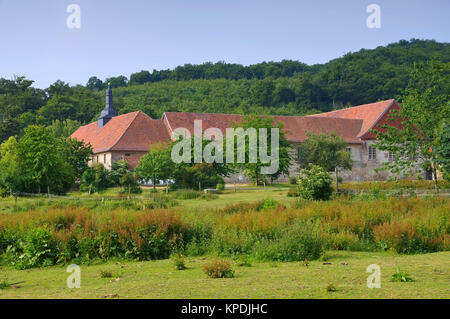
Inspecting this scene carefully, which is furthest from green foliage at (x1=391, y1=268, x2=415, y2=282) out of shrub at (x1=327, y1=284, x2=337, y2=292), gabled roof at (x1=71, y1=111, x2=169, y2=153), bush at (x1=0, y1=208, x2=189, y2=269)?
gabled roof at (x1=71, y1=111, x2=169, y2=153)

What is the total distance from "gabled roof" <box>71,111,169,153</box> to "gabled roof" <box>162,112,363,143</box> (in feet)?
4.74

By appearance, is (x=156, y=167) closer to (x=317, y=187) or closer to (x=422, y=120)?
(x=317, y=187)

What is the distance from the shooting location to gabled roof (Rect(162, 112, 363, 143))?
5422cm

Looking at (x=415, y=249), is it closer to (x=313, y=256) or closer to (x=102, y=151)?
(x=313, y=256)

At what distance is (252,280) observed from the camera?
9.38m

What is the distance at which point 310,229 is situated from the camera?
13172 mm

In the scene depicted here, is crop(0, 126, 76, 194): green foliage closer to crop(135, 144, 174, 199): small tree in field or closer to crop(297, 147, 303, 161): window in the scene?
crop(135, 144, 174, 199): small tree in field

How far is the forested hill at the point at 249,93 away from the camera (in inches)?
3381

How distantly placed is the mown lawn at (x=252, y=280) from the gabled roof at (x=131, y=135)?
125 feet

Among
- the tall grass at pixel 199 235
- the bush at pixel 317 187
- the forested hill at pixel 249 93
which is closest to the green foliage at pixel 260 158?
the bush at pixel 317 187

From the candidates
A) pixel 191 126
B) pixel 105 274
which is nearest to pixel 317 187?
pixel 105 274

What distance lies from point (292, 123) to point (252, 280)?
159 feet

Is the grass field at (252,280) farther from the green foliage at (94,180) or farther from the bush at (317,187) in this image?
the green foliage at (94,180)
